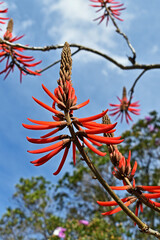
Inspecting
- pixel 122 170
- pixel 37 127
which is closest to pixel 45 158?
pixel 37 127

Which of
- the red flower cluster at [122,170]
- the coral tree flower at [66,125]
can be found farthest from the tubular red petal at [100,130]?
the red flower cluster at [122,170]

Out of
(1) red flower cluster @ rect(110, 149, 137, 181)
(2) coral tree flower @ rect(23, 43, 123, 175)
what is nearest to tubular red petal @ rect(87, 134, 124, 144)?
(2) coral tree flower @ rect(23, 43, 123, 175)

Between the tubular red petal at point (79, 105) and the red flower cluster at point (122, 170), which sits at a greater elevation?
the tubular red petal at point (79, 105)

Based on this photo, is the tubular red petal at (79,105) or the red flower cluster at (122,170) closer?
the tubular red petal at (79,105)

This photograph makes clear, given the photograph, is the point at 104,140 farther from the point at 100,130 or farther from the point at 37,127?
the point at 37,127

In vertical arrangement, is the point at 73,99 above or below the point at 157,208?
above

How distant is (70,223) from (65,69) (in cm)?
545

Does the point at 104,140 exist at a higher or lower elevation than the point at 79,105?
lower

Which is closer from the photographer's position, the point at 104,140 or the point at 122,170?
the point at 104,140

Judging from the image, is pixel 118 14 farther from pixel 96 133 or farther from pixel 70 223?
pixel 70 223

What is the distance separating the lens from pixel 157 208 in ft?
1.98

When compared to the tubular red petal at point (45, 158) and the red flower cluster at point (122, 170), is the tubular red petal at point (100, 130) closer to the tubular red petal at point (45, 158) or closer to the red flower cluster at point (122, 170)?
the tubular red petal at point (45, 158)

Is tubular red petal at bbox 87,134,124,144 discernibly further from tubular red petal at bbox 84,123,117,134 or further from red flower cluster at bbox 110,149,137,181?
red flower cluster at bbox 110,149,137,181

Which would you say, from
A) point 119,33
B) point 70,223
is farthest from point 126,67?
point 70,223
